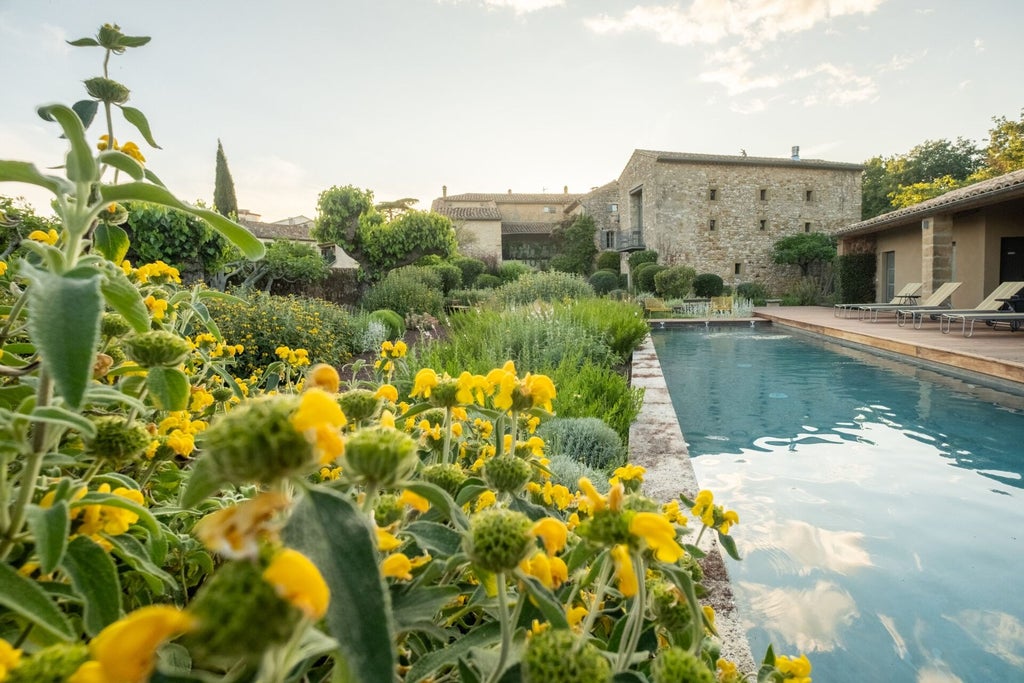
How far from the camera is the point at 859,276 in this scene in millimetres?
16531

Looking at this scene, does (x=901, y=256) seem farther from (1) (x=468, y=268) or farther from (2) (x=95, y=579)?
(2) (x=95, y=579)

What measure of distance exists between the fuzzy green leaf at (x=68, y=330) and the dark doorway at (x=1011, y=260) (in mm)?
15755

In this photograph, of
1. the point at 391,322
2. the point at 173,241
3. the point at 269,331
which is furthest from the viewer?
the point at 391,322

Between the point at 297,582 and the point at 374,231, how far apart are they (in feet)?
54.9

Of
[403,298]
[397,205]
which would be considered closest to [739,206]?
[403,298]

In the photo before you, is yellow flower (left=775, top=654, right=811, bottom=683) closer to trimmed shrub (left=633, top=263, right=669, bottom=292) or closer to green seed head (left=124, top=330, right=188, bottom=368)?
green seed head (left=124, top=330, right=188, bottom=368)

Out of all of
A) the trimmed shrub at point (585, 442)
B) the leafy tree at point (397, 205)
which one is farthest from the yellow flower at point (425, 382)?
the leafy tree at point (397, 205)

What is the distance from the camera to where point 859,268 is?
16.5 m

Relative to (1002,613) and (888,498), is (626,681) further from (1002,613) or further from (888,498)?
(888,498)

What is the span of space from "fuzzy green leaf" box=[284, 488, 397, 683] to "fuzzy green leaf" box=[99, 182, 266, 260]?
43cm

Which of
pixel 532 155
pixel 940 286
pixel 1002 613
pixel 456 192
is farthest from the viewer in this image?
pixel 456 192

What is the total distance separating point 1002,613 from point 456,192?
36.3m

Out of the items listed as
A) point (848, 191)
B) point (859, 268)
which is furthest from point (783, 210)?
point (859, 268)

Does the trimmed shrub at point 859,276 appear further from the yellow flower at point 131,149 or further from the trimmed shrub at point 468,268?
the yellow flower at point 131,149
